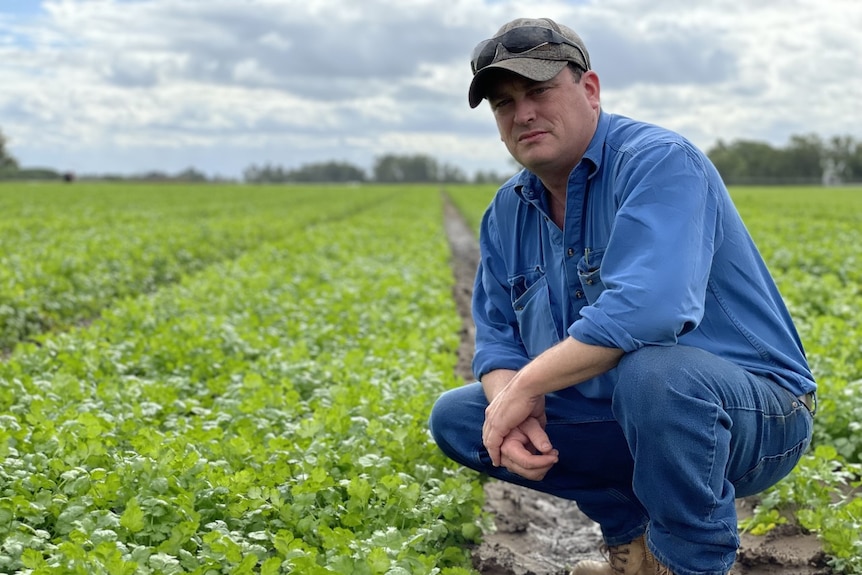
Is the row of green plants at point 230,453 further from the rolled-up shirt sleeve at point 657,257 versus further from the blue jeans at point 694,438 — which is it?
the rolled-up shirt sleeve at point 657,257

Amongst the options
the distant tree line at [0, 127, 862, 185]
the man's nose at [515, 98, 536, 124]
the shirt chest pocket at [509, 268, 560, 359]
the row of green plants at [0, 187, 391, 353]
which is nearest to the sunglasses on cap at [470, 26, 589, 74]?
the man's nose at [515, 98, 536, 124]

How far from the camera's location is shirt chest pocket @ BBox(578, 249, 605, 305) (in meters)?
3.12

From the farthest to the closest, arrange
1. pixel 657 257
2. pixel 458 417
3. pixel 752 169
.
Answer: pixel 752 169 < pixel 458 417 < pixel 657 257

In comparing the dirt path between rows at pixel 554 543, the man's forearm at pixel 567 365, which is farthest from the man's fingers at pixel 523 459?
the dirt path between rows at pixel 554 543

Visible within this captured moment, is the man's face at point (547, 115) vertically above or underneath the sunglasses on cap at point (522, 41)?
underneath

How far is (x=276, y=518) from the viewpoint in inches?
136

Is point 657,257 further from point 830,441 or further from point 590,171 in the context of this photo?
point 830,441

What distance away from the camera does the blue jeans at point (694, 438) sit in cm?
272

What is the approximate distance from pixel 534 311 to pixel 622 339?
76cm

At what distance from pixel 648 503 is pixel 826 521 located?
1126mm

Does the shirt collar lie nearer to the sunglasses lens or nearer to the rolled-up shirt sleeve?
the rolled-up shirt sleeve

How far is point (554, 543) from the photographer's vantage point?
4453 millimetres

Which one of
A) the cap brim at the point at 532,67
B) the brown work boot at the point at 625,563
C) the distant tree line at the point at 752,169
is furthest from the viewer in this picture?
the distant tree line at the point at 752,169

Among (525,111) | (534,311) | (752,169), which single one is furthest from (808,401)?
(752,169)
